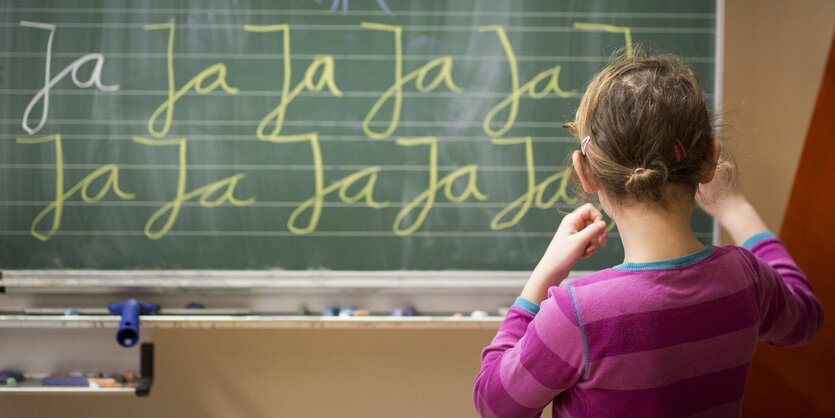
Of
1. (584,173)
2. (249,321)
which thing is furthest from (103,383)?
(584,173)

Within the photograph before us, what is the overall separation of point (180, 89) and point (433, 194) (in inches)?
24.8

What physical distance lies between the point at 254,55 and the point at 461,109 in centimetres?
49

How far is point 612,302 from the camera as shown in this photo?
2.58ft

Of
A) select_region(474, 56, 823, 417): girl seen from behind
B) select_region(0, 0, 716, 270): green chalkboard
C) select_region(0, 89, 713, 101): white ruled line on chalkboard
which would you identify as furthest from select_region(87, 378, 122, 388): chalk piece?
select_region(474, 56, 823, 417): girl seen from behind

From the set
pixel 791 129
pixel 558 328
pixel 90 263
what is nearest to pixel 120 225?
pixel 90 263

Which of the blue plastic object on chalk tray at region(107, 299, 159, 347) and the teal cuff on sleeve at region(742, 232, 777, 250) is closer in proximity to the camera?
the teal cuff on sleeve at region(742, 232, 777, 250)

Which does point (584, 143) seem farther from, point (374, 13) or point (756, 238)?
point (374, 13)

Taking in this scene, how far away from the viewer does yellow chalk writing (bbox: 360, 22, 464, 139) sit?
1.68 meters

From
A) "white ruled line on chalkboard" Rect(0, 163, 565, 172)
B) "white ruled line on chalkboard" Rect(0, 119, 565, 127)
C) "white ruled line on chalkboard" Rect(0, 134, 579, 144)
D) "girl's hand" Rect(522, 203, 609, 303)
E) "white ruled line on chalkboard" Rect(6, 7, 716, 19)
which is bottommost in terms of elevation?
"girl's hand" Rect(522, 203, 609, 303)

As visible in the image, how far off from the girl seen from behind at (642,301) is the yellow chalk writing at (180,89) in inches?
40.8

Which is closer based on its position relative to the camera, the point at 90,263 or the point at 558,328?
the point at 558,328

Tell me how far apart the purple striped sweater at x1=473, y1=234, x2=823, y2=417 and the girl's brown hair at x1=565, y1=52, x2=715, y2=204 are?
0.09 meters

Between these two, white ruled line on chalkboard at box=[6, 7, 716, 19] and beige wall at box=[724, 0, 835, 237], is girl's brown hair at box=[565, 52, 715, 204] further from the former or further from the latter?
beige wall at box=[724, 0, 835, 237]

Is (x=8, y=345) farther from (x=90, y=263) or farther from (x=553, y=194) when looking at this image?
(x=553, y=194)
